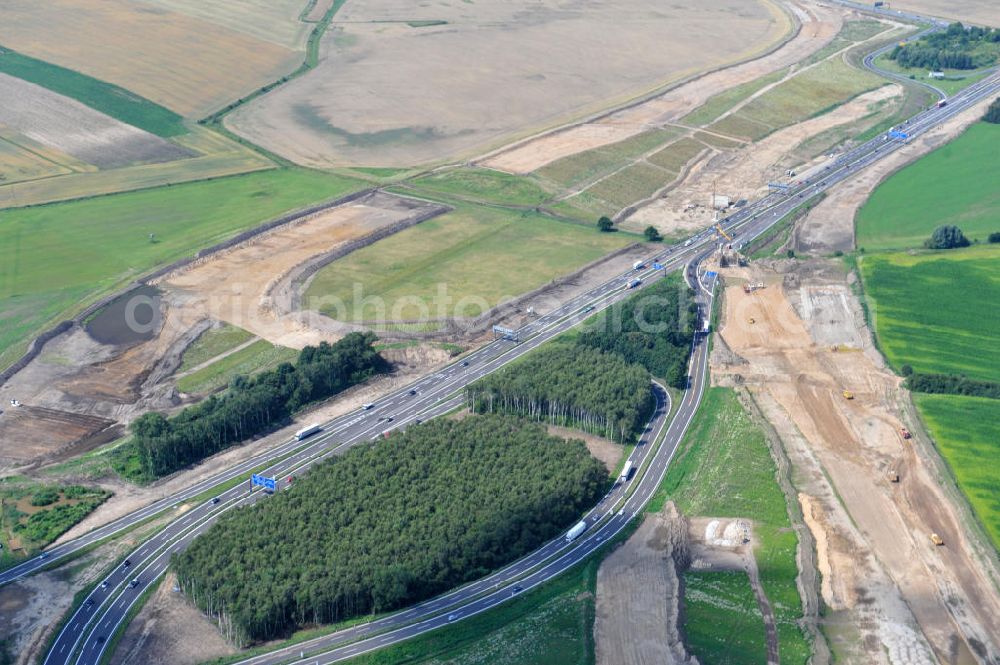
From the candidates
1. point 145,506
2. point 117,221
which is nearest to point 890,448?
point 145,506

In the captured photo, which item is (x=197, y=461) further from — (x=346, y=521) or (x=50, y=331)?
(x=50, y=331)

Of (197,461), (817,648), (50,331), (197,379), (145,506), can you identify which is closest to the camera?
(817,648)

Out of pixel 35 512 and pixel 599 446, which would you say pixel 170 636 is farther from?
pixel 599 446

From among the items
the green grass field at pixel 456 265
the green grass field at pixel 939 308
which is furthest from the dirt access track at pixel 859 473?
the green grass field at pixel 456 265

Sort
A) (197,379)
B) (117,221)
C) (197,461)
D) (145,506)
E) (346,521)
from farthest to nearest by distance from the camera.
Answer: (117,221), (197,379), (197,461), (145,506), (346,521)

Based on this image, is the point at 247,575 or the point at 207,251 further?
the point at 207,251

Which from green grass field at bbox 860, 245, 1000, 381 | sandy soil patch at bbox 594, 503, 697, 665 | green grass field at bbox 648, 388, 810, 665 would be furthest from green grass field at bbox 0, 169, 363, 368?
green grass field at bbox 860, 245, 1000, 381

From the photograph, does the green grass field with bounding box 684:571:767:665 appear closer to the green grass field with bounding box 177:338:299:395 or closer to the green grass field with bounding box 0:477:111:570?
→ the green grass field with bounding box 0:477:111:570
